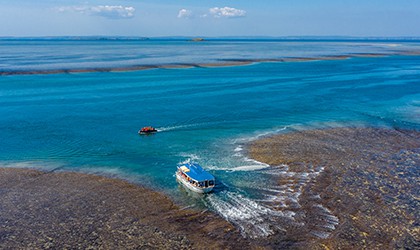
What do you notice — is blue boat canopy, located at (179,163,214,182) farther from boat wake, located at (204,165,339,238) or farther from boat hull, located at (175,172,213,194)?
boat wake, located at (204,165,339,238)

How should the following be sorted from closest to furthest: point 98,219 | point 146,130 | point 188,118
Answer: point 98,219 < point 146,130 < point 188,118

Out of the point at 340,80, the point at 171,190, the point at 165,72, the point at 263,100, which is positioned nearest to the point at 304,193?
the point at 171,190

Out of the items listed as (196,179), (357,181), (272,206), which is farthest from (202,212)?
(357,181)

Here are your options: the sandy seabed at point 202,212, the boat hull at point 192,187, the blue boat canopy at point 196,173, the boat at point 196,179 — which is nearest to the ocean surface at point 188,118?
the boat hull at point 192,187

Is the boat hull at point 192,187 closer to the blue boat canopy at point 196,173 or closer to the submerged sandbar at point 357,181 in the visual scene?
the blue boat canopy at point 196,173

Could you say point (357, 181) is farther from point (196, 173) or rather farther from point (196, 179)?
point (196, 179)

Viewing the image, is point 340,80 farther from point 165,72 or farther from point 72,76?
point 72,76
